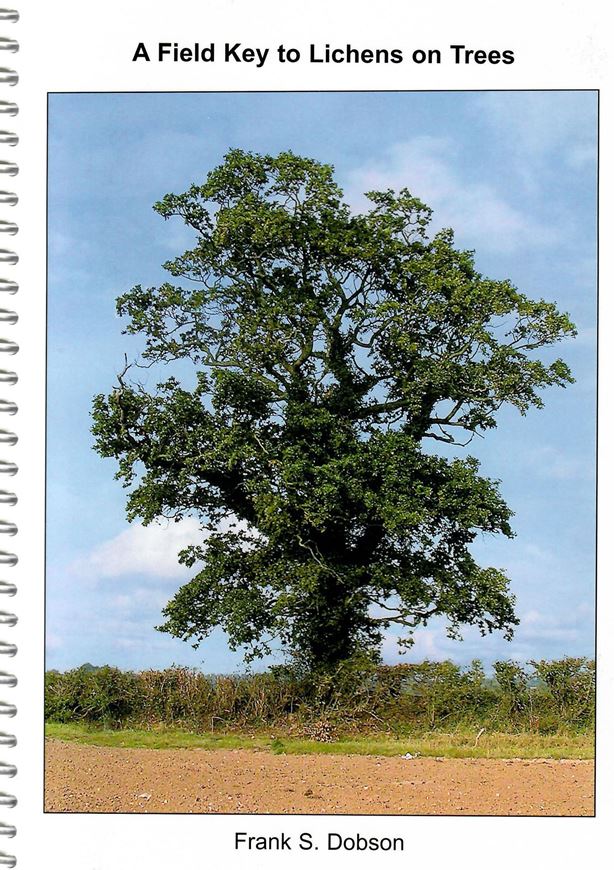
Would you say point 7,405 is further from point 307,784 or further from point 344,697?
point 344,697

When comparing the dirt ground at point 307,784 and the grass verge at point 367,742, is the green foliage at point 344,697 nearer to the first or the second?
the grass verge at point 367,742

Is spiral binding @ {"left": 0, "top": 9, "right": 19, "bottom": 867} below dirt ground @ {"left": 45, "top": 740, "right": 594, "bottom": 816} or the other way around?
the other way around

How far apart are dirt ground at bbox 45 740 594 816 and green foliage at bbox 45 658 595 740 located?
2.43 ft

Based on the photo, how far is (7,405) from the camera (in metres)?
9.59

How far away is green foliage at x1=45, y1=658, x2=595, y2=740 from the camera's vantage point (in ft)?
41.9

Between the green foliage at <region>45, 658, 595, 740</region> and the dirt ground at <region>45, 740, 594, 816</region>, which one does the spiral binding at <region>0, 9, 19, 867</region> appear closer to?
the dirt ground at <region>45, 740, 594, 816</region>

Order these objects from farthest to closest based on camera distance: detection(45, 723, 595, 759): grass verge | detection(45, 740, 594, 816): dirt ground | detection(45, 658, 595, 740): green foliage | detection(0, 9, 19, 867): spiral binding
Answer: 1. detection(45, 658, 595, 740): green foliage
2. detection(45, 723, 595, 759): grass verge
3. detection(45, 740, 594, 816): dirt ground
4. detection(0, 9, 19, 867): spiral binding

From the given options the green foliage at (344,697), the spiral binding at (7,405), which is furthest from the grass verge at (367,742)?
the spiral binding at (7,405)

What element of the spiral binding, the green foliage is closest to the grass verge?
the green foliage

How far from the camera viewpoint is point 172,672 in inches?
513

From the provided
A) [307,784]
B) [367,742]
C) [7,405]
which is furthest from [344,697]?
[7,405]

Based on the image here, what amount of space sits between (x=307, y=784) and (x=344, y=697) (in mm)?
1652
